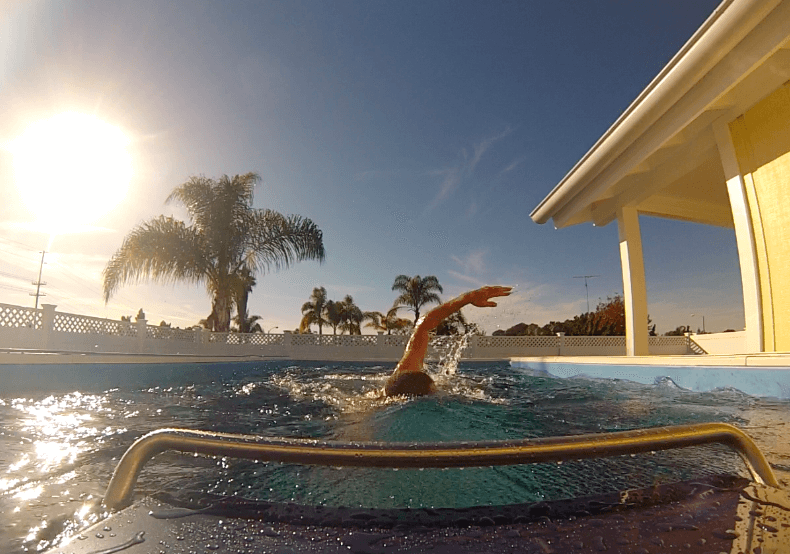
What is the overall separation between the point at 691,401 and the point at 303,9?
8.82 metres

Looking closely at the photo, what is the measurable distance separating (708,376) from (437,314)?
13.5 ft

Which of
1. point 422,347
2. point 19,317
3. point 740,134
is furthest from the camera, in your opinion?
point 19,317

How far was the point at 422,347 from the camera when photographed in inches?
190

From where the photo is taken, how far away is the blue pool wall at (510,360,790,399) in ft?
15.0

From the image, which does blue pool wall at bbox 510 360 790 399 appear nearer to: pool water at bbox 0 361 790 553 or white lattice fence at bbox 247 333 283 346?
pool water at bbox 0 361 790 553

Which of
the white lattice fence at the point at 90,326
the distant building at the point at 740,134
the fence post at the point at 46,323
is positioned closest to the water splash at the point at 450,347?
the distant building at the point at 740,134

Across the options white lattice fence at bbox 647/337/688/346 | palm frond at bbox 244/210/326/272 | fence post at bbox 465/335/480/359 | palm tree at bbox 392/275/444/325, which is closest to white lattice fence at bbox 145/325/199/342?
palm frond at bbox 244/210/326/272

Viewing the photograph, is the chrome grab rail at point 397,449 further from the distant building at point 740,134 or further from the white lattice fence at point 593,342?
the white lattice fence at point 593,342

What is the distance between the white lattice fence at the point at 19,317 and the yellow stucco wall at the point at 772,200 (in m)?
14.2

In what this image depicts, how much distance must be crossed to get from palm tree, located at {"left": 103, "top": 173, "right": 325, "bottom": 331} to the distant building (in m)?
11.2

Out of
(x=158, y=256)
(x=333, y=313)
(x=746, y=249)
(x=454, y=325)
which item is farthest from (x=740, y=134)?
(x=333, y=313)

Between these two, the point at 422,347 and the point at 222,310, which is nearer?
the point at 422,347

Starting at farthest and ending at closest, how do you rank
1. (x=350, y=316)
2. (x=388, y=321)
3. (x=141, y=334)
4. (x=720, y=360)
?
1. (x=350, y=316)
2. (x=388, y=321)
3. (x=141, y=334)
4. (x=720, y=360)

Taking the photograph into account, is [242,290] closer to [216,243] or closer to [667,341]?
[216,243]
